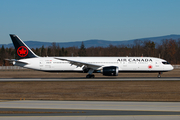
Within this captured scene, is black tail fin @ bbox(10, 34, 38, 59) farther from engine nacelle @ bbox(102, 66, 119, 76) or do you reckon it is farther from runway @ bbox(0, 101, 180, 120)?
runway @ bbox(0, 101, 180, 120)

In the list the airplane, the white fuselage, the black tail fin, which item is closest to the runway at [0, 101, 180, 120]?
the airplane

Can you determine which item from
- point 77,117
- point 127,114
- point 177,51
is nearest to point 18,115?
point 77,117

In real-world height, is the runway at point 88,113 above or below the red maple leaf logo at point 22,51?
below

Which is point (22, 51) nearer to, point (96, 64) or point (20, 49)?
point (20, 49)

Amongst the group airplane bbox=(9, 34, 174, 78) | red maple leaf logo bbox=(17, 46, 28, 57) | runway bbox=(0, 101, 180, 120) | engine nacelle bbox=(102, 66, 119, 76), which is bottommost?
runway bbox=(0, 101, 180, 120)

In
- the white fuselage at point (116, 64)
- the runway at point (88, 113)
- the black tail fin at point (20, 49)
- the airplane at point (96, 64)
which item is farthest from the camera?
the black tail fin at point (20, 49)

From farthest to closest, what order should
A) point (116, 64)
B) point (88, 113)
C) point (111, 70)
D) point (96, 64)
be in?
point (96, 64) → point (116, 64) → point (111, 70) → point (88, 113)

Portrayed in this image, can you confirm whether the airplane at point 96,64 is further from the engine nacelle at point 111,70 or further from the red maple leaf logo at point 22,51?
the engine nacelle at point 111,70

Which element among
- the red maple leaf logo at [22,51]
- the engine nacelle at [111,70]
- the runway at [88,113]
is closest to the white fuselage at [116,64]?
the red maple leaf logo at [22,51]

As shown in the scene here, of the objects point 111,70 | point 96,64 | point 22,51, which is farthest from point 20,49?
point 111,70

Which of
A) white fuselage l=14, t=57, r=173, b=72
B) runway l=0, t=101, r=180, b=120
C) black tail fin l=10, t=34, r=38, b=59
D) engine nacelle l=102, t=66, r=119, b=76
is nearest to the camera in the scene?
runway l=0, t=101, r=180, b=120

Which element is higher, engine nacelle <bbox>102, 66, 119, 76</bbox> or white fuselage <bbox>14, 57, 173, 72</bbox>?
white fuselage <bbox>14, 57, 173, 72</bbox>

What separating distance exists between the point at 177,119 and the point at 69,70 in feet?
93.9

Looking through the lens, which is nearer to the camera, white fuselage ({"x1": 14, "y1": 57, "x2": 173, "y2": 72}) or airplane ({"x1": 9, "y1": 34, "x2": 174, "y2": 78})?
airplane ({"x1": 9, "y1": 34, "x2": 174, "y2": 78})
